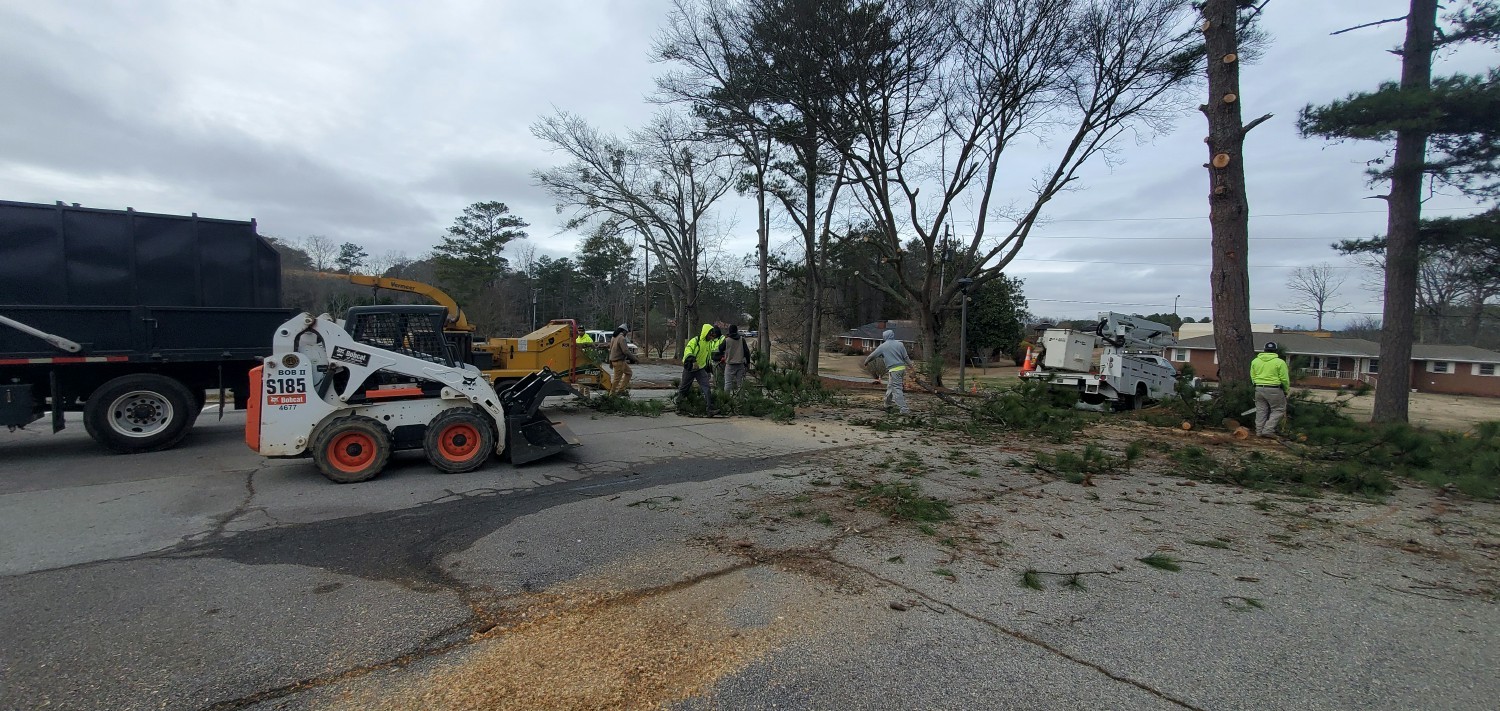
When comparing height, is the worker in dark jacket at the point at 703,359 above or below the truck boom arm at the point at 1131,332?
below

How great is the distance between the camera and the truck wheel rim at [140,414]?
8.12 meters

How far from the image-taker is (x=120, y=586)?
4121 mm

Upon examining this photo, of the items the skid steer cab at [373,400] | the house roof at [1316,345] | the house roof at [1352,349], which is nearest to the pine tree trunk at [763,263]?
the skid steer cab at [373,400]

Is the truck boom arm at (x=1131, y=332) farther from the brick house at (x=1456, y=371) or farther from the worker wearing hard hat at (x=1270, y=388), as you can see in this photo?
the brick house at (x=1456, y=371)

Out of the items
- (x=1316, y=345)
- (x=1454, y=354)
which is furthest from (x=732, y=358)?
(x=1316, y=345)

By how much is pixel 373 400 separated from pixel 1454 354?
55814mm

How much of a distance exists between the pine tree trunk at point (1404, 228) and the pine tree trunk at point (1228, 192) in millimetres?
3646

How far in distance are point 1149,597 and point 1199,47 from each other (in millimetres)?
19265

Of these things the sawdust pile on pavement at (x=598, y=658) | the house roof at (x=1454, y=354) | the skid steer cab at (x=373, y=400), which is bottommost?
the sawdust pile on pavement at (x=598, y=658)

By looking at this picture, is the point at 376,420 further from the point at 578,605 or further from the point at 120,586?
the point at 578,605

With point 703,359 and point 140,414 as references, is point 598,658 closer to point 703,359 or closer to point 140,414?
point 140,414

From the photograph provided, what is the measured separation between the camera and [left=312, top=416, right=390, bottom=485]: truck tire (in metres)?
6.75

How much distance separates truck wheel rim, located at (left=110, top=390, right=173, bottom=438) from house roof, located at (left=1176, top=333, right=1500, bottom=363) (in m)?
43.9

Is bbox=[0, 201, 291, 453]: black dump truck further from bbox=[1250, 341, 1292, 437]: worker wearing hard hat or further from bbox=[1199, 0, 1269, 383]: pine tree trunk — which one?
bbox=[1199, 0, 1269, 383]: pine tree trunk
